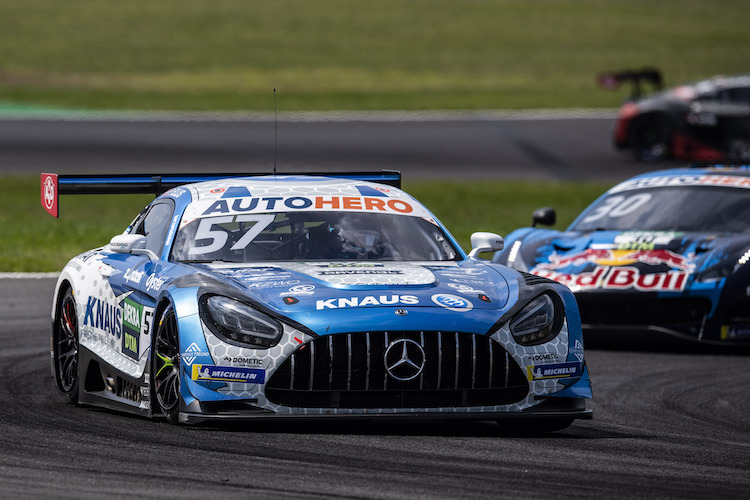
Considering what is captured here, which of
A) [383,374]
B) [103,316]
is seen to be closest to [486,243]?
[383,374]

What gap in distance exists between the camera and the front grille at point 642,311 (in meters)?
10.7

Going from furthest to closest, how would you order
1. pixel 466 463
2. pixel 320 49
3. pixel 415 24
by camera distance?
pixel 415 24
pixel 320 49
pixel 466 463

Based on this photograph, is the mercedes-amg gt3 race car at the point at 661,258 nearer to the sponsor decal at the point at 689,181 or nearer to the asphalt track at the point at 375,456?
the sponsor decal at the point at 689,181

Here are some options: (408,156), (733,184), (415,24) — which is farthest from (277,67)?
(733,184)

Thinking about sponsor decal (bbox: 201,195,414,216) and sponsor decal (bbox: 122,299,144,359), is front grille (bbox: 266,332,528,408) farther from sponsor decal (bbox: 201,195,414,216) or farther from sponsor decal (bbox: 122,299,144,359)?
sponsor decal (bbox: 201,195,414,216)

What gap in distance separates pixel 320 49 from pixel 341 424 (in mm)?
32578

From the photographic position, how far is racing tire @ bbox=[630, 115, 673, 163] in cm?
2402

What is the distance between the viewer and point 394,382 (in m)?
6.48

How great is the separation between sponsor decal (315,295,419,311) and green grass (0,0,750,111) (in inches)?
873

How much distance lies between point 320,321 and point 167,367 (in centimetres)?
81

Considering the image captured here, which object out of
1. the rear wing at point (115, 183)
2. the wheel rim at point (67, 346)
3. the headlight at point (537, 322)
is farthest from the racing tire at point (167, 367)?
the rear wing at point (115, 183)

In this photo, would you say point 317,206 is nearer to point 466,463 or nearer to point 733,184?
point 466,463

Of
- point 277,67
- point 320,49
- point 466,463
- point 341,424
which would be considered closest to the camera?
point 466,463

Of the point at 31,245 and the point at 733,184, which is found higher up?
the point at 733,184
